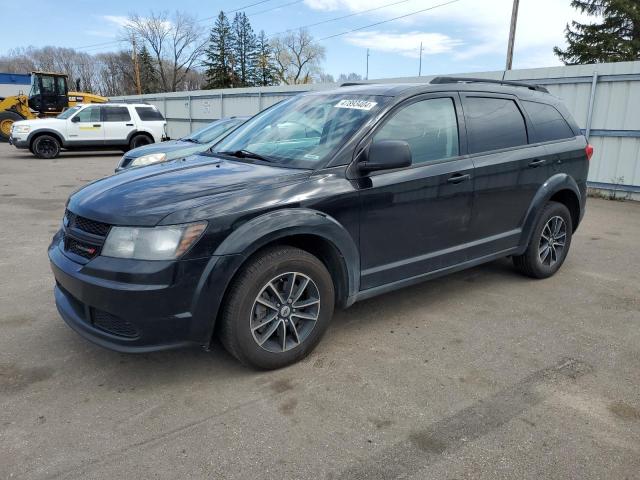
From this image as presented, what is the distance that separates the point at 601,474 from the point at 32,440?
2.77 metres

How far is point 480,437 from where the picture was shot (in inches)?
100

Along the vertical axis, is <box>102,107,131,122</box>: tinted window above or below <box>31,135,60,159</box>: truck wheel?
above

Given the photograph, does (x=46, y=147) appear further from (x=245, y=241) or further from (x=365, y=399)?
(x=365, y=399)

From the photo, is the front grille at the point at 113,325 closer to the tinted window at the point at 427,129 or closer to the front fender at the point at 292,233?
the front fender at the point at 292,233

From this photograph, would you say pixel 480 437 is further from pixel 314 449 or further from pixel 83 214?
pixel 83 214

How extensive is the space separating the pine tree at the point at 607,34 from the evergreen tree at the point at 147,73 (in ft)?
193

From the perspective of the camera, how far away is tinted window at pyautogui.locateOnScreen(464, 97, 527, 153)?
4062 mm

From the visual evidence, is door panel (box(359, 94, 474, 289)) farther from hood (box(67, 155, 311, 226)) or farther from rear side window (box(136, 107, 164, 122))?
rear side window (box(136, 107, 164, 122))

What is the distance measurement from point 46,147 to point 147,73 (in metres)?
61.8

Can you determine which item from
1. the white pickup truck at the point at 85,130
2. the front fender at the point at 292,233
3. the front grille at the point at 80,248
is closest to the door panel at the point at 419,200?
the front fender at the point at 292,233

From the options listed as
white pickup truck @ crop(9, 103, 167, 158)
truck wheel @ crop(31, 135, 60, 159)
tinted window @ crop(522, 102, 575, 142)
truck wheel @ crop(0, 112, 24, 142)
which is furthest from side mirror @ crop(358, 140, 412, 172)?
truck wheel @ crop(0, 112, 24, 142)

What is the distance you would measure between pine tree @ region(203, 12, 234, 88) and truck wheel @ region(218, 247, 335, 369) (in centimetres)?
6238

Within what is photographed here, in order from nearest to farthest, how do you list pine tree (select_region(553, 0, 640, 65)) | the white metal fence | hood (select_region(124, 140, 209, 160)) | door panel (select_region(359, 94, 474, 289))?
1. door panel (select_region(359, 94, 474, 289))
2. hood (select_region(124, 140, 209, 160))
3. the white metal fence
4. pine tree (select_region(553, 0, 640, 65))

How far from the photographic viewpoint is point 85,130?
672 inches
